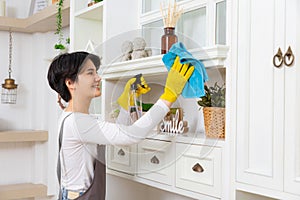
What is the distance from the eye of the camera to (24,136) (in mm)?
3516

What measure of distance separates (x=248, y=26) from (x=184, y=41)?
0.26 metres

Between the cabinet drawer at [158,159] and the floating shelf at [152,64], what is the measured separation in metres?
0.28

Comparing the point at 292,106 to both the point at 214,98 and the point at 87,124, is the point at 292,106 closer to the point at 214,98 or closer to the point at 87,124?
the point at 214,98

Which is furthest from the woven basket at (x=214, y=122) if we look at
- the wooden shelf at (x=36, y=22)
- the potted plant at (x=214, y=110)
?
the wooden shelf at (x=36, y=22)

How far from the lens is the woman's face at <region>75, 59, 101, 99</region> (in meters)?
1.78

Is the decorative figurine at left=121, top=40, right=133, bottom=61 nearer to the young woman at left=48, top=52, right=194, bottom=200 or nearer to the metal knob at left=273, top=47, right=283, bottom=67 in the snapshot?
the young woman at left=48, top=52, right=194, bottom=200

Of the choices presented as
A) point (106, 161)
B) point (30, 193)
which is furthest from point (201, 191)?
point (30, 193)

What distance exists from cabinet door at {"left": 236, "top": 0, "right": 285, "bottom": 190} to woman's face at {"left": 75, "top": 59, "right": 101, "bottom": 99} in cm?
56

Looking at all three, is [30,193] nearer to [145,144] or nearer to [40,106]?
[40,106]

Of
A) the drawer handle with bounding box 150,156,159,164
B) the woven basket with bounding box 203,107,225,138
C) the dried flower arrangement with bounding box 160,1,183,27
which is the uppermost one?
the dried flower arrangement with bounding box 160,1,183,27

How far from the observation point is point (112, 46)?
165cm

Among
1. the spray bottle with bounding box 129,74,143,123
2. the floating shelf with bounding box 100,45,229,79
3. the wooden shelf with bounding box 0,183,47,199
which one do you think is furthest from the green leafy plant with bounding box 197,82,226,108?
the wooden shelf with bounding box 0,183,47,199

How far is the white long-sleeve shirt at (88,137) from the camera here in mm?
1688

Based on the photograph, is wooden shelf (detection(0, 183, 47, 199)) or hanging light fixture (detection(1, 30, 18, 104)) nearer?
wooden shelf (detection(0, 183, 47, 199))
